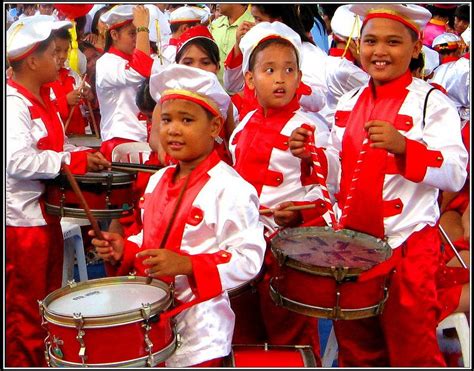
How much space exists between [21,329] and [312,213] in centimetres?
172

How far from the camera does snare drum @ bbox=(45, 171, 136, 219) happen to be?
140 inches

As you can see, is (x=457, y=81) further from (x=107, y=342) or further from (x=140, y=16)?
(x=107, y=342)

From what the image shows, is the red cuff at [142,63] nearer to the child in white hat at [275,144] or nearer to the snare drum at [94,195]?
the snare drum at [94,195]

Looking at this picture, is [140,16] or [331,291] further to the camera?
[140,16]

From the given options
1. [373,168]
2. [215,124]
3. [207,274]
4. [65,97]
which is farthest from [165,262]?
[65,97]

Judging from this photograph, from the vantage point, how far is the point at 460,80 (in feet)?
18.3

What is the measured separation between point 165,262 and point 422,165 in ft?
3.78

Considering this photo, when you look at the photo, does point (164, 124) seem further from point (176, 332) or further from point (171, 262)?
point (176, 332)

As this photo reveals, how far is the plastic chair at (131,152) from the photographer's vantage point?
460 centimetres

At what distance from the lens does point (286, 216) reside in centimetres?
320

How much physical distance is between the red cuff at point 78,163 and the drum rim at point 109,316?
1175 millimetres

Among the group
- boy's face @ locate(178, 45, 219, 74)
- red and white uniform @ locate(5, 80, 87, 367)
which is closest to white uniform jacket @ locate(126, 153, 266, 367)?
red and white uniform @ locate(5, 80, 87, 367)

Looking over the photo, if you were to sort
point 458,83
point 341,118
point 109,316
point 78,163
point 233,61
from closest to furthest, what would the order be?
1. point 109,316
2. point 341,118
3. point 78,163
4. point 233,61
5. point 458,83

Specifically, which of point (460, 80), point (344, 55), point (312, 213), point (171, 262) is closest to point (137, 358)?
point (171, 262)
